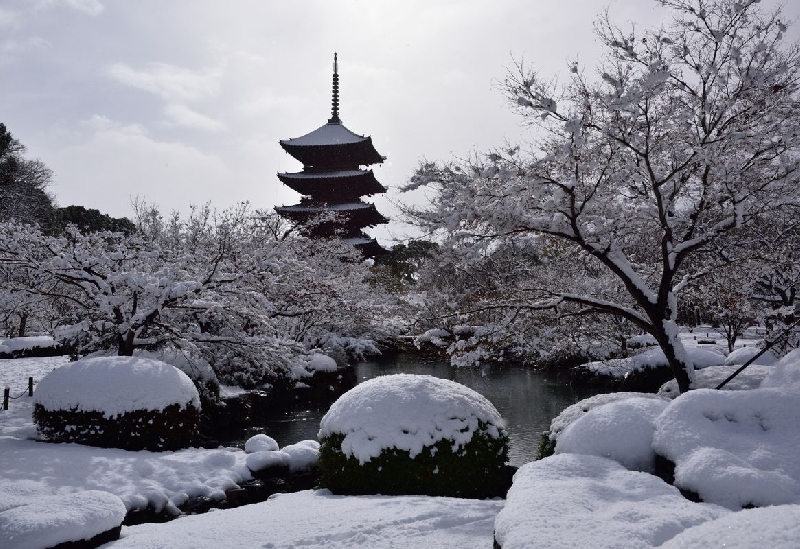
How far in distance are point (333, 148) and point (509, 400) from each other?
995 inches

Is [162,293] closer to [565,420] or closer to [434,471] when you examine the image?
[434,471]

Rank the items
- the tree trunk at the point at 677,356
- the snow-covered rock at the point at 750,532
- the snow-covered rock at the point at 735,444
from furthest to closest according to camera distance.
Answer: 1. the tree trunk at the point at 677,356
2. the snow-covered rock at the point at 735,444
3. the snow-covered rock at the point at 750,532

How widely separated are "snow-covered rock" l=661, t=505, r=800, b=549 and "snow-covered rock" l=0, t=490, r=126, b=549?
15.4ft

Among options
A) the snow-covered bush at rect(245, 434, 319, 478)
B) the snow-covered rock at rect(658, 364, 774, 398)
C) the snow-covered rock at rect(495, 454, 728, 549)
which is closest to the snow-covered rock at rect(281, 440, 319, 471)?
the snow-covered bush at rect(245, 434, 319, 478)

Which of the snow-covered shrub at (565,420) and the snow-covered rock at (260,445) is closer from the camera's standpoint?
the snow-covered shrub at (565,420)

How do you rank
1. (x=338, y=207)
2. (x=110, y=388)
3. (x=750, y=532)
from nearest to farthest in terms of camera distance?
(x=750, y=532) < (x=110, y=388) < (x=338, y=207)

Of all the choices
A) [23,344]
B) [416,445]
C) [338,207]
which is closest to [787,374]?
[416,445]

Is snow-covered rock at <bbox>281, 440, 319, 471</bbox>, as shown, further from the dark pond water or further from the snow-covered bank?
the snow-covered bank

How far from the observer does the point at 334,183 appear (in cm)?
3719

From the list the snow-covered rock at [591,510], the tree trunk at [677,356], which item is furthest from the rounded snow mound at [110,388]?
the tree trunk at [677,356]

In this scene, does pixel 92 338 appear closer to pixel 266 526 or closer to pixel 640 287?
pixel 266 526

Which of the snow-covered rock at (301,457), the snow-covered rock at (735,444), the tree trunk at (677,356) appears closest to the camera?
the snow-covered rock at (735,444)

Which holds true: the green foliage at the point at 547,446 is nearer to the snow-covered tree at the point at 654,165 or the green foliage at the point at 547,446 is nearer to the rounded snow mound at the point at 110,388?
the snow-covered tree at the point at 654,165

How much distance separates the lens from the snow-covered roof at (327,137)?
120 feet
